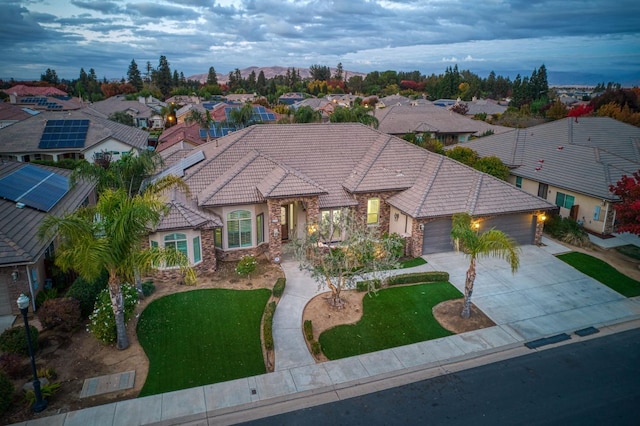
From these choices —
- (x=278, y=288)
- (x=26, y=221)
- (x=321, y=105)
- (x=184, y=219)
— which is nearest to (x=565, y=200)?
(x=278, y=288)

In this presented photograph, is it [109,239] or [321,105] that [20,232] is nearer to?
[109,239]

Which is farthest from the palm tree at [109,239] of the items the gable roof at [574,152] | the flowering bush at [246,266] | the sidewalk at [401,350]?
the gable roof at [574,152]

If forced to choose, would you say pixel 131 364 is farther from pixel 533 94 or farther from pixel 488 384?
pixel 533 94

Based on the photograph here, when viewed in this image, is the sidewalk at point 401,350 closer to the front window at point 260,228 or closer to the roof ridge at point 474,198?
the front window at point 260,228

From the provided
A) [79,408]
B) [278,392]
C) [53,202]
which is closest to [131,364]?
[79,408]

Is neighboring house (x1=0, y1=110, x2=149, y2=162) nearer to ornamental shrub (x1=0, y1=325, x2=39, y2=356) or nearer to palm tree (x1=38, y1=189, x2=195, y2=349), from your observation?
ornamental shrub (x1=0, y1=325, x2=39, y2=356)

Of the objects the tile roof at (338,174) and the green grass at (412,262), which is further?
the tile roof at (338,174)
